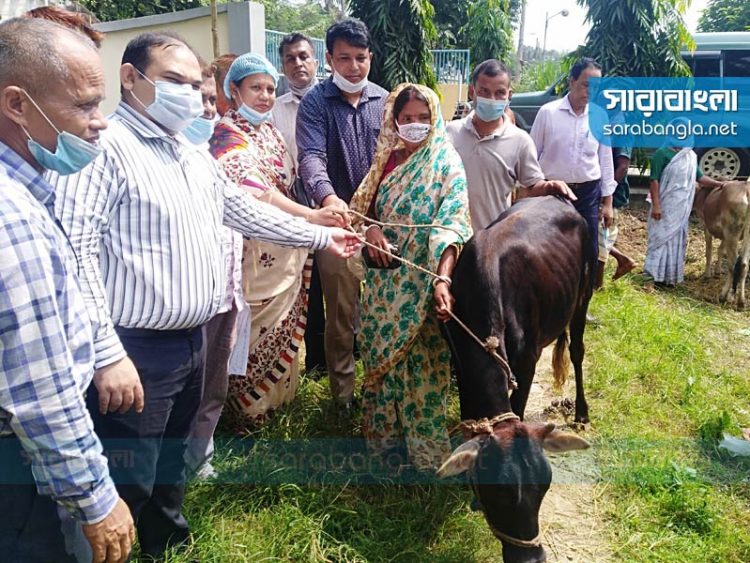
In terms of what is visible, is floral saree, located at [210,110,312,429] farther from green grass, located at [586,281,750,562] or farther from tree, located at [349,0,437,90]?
tree, located at [349,0,437,90]

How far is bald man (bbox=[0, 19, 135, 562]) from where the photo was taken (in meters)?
1.33

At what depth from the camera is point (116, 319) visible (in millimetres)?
2059

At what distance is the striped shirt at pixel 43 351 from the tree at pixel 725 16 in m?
22.8

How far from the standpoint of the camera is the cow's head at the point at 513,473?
233cm

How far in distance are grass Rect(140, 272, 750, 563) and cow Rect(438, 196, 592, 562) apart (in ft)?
1.48

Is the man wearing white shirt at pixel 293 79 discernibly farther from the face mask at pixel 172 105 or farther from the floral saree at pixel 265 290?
the face mask at pixel 172 105

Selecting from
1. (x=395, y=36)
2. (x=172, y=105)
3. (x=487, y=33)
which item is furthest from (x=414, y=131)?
(x=487, y=33)

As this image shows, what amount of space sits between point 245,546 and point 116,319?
1.20m

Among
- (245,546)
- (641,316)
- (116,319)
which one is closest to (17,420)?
(116,319)

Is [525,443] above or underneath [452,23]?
underneath

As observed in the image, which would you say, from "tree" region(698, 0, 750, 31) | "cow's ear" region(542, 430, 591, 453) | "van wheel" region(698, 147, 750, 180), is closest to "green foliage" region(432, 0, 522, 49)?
"tree" region(698, 0, 750, 31)

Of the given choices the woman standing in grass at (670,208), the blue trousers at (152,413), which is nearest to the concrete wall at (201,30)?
the woman standing in grass at (670,208)

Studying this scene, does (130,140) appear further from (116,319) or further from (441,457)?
(441,457)

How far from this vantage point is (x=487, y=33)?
19484 millimetres
